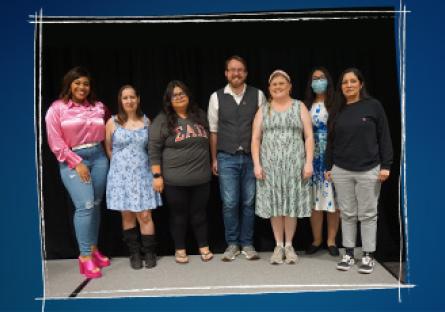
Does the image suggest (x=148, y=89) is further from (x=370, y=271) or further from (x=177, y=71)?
(x=370, y=271)

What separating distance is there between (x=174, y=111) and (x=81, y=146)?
0.73 m

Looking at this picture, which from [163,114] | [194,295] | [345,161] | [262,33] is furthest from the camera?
[262,33]

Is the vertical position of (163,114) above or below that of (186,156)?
above

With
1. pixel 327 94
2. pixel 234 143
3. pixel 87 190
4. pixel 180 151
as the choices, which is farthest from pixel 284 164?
pixel 87 190

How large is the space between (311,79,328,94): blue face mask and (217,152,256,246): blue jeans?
73cm

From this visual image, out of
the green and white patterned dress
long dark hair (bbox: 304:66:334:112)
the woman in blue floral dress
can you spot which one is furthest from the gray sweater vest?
the woman in blue floral dress

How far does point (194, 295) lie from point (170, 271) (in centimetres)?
46

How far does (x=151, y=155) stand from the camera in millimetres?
3039

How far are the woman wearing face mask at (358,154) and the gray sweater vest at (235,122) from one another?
599mm

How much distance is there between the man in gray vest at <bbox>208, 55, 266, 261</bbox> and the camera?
3.11m

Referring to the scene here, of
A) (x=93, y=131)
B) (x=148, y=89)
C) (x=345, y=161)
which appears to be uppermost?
(x=148, y=89)

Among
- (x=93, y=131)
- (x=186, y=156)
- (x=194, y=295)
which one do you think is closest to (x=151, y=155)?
(x=186, y=156)

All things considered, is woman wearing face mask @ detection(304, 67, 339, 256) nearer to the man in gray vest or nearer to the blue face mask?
the blue face mask

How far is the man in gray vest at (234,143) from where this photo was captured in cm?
311
